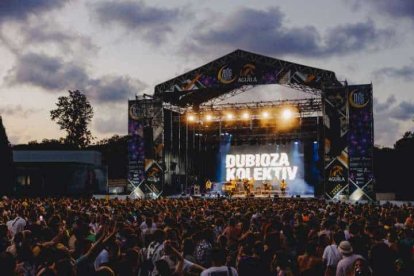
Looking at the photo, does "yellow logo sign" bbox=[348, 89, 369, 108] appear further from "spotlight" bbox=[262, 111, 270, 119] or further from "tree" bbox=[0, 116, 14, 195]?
"tree" bbox=[0, 116, 14, 195]

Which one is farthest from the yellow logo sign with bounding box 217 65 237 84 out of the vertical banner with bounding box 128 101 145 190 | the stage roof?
the vertical banner with bounding box 128 101 145 190

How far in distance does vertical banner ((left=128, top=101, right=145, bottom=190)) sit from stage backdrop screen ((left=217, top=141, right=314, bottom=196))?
25.8 feet

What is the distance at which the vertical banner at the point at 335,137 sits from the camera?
32.6 meters

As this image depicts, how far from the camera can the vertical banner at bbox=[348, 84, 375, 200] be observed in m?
32.0

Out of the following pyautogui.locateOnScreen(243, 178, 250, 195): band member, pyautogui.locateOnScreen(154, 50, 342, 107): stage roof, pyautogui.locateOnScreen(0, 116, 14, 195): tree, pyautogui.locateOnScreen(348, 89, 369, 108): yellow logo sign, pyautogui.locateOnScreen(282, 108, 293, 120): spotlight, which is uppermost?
pyautogui.locateOnScreen(154, 50, 342, 107): stage roof

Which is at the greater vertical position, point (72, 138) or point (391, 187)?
point (72, 138)

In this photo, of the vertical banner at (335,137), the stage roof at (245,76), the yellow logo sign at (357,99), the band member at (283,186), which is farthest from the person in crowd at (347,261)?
the band member at (283,186)

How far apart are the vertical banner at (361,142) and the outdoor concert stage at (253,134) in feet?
0.21

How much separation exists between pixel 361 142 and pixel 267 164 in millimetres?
9922

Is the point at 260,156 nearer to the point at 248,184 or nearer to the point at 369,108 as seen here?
the point at 248,184

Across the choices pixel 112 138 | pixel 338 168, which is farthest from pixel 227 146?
pixel 112 138

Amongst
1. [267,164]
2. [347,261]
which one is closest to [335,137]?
[267,164]

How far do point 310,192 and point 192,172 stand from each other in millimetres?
9942

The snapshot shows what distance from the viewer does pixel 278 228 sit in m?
9.56
